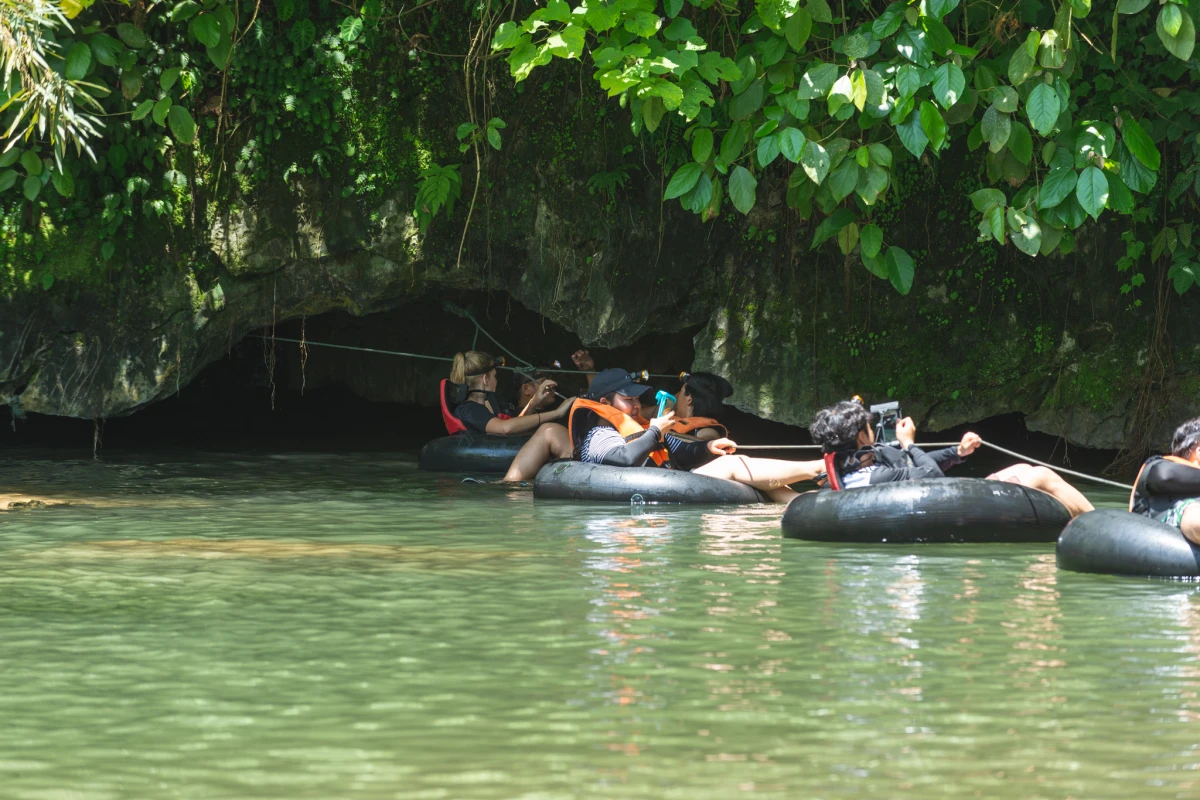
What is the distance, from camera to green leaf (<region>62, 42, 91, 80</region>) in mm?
9320

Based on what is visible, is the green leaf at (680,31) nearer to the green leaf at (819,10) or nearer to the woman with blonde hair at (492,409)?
the green leaf at (819,10)

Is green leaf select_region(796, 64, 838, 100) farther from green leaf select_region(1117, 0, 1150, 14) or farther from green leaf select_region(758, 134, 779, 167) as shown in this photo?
green leaf select_region(1117, 0, 1150, 14)

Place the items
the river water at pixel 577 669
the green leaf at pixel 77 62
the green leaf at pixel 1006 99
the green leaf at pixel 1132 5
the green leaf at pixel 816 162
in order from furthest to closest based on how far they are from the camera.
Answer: the green leaf at pixel 77 62 → the green leaf at pixel 816 162 → the green leaf at pixel 1006 99 → the green leaf at pixel 1132 5 → the river water at pixel 577 669

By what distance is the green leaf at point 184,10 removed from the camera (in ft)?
32.0

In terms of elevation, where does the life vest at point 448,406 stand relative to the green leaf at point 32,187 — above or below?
below

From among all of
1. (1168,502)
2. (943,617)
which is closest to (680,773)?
(943,617)

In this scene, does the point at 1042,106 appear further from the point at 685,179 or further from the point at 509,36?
the point at 509,36

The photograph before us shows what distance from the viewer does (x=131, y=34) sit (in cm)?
1018

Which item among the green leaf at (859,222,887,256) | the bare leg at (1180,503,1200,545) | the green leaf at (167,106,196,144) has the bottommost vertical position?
the bare leg at (1180,503,1200,545)

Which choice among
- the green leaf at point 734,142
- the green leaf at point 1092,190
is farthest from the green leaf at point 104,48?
the green leaf at point 1092,190

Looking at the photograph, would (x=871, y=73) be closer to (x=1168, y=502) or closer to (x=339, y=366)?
(x=1168, y=502)

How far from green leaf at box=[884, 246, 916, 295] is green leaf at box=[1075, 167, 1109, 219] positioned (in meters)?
1.26

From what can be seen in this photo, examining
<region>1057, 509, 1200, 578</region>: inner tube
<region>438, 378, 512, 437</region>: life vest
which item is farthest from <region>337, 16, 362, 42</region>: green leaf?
<region>1057, 509, 1200, 578</region>: inner tube

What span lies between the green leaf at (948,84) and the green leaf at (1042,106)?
37 cm
